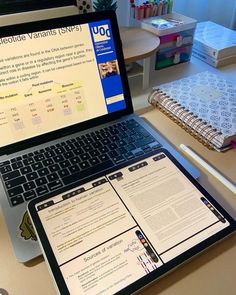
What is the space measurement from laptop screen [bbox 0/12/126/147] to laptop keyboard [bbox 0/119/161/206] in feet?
0.15

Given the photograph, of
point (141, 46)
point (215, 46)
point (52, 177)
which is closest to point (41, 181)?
point (52, 177)

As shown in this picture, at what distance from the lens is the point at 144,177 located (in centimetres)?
Answer: 51

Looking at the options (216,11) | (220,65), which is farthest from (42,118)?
(216,11)

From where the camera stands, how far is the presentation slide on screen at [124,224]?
387 mm

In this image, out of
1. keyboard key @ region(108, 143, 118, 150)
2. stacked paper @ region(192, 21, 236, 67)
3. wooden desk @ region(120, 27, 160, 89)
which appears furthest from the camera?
stacked paper @ region(192, 21, 236, 67)

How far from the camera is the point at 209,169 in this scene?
1.88 feet

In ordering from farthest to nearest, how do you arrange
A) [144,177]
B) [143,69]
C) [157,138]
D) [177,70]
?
[177,70] < [143,69] < [157,138] < [144,177]

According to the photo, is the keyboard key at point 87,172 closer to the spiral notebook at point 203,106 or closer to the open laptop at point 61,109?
the open laptop at point 61,109

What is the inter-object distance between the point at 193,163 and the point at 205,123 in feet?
0.35

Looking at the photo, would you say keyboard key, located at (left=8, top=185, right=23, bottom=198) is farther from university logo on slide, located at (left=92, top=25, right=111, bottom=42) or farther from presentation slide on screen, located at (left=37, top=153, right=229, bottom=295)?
university logo on slide, located at (left=92, top=25, right=111, bottom=42)

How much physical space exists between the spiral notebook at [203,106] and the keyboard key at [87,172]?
0.77 ft

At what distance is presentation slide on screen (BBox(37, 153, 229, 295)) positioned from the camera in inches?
15.3

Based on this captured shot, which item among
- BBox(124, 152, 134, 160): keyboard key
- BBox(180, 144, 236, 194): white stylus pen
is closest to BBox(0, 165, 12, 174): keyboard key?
BBox(124, 152, 134, 160): keyboard key

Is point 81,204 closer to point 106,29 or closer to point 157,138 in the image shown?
point 157,138
